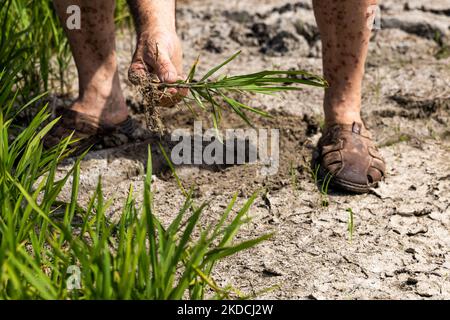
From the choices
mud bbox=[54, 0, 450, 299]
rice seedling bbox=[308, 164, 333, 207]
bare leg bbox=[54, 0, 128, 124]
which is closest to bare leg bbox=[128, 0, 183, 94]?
bare leg bbox=[54, 0, 128, 124]

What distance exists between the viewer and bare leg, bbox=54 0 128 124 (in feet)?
6.73

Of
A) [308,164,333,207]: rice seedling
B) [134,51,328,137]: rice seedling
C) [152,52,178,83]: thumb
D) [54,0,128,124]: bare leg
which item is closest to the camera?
[134,51,328,137]: rice seedling

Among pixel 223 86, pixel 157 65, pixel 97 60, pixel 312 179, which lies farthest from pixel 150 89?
pixel 312 179

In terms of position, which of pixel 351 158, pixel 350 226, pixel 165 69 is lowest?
pixel 350 226

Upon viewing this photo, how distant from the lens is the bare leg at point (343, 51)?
198 cm

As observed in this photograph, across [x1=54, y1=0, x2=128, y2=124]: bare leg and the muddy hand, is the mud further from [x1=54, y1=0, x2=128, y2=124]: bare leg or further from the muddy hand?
the muddy hand

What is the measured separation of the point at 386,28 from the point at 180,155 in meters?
1.40

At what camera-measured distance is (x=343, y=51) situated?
2041 millimetres

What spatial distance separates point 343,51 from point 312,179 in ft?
1.35

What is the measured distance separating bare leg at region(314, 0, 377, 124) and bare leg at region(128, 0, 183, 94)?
476 mm

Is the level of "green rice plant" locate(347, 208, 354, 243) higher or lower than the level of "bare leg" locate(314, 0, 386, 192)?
lower

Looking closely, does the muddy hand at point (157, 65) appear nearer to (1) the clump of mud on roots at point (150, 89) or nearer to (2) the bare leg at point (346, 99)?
(1) the clump of mud on roots at point (150, 89)

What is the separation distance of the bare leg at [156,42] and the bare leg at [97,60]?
0.14m

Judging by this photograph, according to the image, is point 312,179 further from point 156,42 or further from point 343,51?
point 156,42
